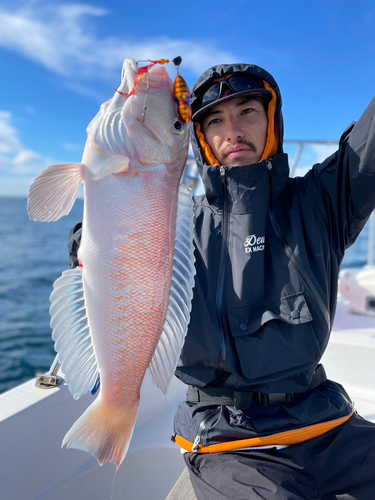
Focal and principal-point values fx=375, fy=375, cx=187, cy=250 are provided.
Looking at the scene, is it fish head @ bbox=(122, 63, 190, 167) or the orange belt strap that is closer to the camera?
fish head @ bbox=(122, 63, 190, 167)

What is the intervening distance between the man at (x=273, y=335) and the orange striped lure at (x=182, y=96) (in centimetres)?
73

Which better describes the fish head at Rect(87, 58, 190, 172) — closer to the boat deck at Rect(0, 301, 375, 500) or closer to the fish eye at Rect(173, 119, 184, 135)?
the fish eye at Rect(173, 119, 184, 135)

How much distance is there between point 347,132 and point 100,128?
152cm

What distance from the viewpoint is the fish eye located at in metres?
1.55

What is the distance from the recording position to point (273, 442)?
1.90m

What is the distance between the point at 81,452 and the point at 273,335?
175 centimetres

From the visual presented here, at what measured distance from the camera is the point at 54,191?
56.6 inches

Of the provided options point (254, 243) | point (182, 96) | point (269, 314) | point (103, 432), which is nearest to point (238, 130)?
point (254, 243)

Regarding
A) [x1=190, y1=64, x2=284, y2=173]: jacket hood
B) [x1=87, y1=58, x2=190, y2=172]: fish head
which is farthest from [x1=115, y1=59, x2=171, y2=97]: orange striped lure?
[x1=190, y1=64, x2=284, y2=173]: jacket hood

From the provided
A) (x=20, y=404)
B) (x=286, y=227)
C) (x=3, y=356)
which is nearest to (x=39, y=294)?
(x=3, y=356)

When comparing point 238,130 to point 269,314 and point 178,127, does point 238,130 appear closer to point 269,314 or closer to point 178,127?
point 178,127

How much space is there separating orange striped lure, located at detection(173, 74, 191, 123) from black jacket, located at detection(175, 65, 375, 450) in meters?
0.73

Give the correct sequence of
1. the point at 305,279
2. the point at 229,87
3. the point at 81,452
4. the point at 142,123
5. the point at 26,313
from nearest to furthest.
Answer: the point at 142,123 < the point at 305,279 < the point at 229,87 < the point at 81,452 < the point at 26,313

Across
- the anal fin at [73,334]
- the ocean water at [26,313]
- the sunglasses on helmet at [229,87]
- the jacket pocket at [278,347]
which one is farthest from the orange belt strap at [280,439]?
the sunglasses on helmet at [229,87]
